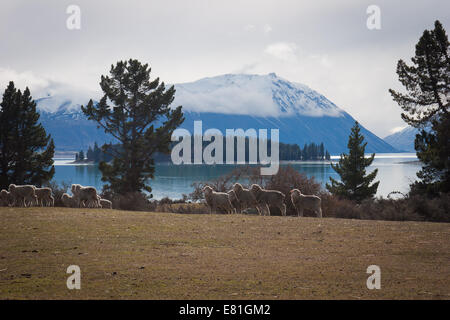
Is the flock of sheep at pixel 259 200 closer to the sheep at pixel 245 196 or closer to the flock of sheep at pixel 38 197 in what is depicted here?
the sheep at pixel 245 196

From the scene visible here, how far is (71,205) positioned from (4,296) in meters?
17.3

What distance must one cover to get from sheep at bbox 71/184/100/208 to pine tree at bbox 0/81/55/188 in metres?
21.4

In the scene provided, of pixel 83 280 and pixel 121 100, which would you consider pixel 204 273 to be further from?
pixel 121 100

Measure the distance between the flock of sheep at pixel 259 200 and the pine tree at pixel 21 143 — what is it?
27057 millimetres

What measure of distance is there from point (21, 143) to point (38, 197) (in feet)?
73.5

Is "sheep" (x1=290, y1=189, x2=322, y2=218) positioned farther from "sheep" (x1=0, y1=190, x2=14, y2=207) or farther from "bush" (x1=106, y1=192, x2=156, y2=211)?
"sheep" (x1=0, y1=190, x2=14, y2=207)

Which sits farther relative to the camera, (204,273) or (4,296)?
(204,273)

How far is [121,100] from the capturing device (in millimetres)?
42750

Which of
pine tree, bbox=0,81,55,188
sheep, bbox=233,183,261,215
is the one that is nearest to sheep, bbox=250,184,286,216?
sheep, bbox=233,183,261,215

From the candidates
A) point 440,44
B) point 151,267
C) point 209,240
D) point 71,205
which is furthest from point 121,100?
point 151,267

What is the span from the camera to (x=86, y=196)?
23484 mm

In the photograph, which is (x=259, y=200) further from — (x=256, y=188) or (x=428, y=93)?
(x=428, y=93)

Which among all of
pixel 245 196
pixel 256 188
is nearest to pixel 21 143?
pixel 245 196
